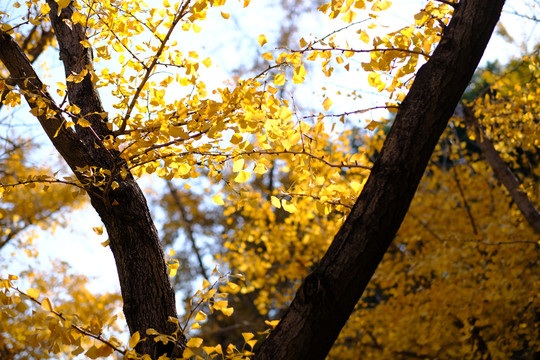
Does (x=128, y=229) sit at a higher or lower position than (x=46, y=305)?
higher

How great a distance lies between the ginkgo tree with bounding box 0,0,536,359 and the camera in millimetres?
1368

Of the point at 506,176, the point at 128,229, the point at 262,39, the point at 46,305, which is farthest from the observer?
the point at 506,176

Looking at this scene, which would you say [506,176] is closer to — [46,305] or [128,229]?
[128,229]

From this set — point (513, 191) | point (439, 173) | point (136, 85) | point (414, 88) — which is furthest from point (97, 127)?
point (439, 173)

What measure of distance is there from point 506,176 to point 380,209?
337cm

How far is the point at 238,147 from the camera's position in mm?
1688

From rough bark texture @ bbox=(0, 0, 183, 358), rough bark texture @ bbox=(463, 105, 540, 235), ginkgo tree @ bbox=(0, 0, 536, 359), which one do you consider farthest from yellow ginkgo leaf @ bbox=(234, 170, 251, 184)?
rough bark texture @ bbox=(463, 105, 540, 235)

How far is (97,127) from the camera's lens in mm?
2051

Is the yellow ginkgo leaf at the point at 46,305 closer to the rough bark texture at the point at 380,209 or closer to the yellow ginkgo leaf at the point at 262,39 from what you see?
the rough bark texture at the point at 380,209

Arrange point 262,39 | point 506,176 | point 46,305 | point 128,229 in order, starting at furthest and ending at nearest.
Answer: point 506,176 < point 128,229 < point 262,39 < point 46,305

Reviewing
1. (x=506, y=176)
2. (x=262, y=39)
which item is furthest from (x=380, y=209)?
(x=506, y=176)

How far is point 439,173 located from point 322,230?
2644mm

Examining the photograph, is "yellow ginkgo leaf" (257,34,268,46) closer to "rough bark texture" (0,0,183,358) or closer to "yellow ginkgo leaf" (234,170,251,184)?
"yellow ginkgo leaf" (234,170,251,184)

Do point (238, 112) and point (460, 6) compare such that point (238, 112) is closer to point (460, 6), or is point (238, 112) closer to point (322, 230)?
point (460, 6)
